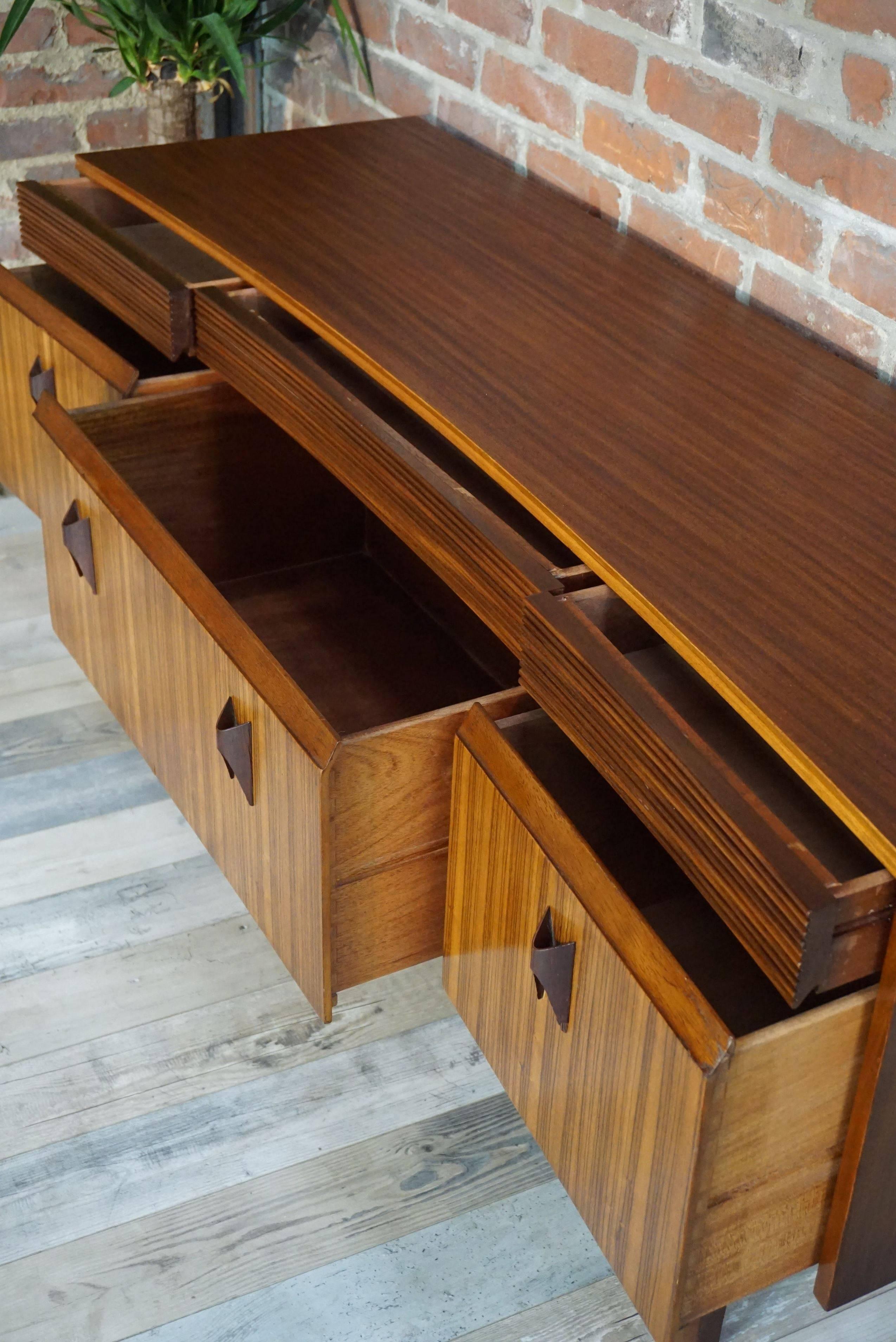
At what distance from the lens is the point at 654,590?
0.92m

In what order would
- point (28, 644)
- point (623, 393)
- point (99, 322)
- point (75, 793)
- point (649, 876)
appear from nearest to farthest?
1. point (649, 876)
2. point (623, 393)
3. point (75, 793)
4. point (99, 322)
5. point (28, 644)

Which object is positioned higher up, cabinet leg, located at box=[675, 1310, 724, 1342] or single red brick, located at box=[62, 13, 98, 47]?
single red brick, located at box=[62, 13, 98, 47]

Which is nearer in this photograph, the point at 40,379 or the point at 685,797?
the point at 685,797

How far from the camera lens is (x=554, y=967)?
3.09 feet

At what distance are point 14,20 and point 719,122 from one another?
3.61 ft

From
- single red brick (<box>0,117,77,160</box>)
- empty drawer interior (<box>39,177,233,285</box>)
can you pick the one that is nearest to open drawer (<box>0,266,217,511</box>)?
empty drawer interior (<box>39,177,233,285</box>)

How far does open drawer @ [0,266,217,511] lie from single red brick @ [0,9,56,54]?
1.98 ft

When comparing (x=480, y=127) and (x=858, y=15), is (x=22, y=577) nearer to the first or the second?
(x=480, y=127)

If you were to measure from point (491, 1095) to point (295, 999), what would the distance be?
22 centimetres

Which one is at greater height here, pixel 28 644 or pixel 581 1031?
pixel 581 1031

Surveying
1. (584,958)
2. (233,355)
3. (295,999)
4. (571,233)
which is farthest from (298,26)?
(584,958)

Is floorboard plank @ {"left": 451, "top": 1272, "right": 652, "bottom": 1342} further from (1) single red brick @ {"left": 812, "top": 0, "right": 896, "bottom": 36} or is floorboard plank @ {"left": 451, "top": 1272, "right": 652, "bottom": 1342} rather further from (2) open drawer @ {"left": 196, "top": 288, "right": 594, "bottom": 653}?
(1) single red brick @ {"left": 812, "top": 0, "right": 896, "bottom": 36}

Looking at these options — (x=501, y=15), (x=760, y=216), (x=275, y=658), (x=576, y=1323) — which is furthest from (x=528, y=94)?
(x=576, y=1323)

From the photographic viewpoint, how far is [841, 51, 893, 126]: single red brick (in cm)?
117
